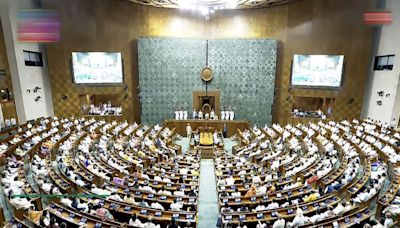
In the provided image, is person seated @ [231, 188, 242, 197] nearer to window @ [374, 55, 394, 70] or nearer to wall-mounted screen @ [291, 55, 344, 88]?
wall-mounted screen @ [291, 55, 344, 88]

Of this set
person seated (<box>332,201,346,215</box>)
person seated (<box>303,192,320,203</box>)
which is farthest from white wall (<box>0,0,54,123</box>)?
person seated (<box>332,201,346,215</box>)

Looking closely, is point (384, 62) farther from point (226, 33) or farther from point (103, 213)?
point (103, 213)

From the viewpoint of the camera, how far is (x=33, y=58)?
2033 centimetres

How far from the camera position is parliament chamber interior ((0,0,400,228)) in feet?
29.7

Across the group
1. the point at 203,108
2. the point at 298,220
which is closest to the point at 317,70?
the point at 203,108

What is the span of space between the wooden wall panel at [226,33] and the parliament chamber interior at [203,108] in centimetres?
10

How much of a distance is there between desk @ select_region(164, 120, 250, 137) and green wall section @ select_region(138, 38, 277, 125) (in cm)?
234

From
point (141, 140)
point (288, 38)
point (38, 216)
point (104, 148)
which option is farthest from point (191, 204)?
point (288, 38)

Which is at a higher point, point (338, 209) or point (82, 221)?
point (82, 221)

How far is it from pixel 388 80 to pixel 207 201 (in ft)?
57.8

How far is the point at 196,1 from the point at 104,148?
13800 millimetres

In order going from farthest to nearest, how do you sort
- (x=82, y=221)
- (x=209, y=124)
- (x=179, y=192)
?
(x=209, y=124), (x=179, y=192), (x=82, y=221)

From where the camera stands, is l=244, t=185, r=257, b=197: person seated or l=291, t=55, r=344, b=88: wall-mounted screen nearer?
l=244, t=185, r=257, b=197: person seated

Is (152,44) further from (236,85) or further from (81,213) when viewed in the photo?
(81,213)
